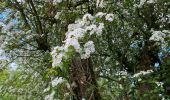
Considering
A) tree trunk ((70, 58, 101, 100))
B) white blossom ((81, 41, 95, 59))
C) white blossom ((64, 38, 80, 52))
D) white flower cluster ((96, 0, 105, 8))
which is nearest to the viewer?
white blossom ((64, 38, 80, 52))

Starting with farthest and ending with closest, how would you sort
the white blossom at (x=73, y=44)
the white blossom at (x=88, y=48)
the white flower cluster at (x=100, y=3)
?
the white flower cluster at (x=100, y=3) → the white blossom at (x=88, y=48) → the white blossom at (x=73, y=44)

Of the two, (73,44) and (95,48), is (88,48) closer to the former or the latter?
(73,44)

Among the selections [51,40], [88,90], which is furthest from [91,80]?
[51,40]

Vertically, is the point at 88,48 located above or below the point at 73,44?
below

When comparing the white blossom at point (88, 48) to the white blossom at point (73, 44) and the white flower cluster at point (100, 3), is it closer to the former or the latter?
the white blossom at point (73, 44)

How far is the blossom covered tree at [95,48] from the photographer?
6.25 metres

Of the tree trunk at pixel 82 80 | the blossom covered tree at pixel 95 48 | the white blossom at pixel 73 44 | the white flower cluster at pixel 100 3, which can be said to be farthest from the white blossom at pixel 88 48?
the white flower cluster at pixel 100 3

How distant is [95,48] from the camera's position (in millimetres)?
7203

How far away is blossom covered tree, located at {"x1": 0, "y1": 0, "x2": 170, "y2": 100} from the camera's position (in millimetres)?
6250

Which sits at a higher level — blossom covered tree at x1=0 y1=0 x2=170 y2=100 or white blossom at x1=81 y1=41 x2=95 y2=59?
white blossom at x1=81 y1=41 x2=95 y2=59

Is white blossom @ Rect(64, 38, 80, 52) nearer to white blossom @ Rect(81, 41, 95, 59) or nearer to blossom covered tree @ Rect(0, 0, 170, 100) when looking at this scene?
white blossom @ Rect(81, 41, 95, 59)

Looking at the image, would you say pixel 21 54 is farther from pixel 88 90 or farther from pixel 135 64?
pixel 88 90

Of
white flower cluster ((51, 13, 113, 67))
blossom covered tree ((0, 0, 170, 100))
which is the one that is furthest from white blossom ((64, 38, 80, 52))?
blossom covered tree ((0, 0, 170, 100))

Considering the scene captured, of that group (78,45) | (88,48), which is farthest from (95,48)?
(78,45)
